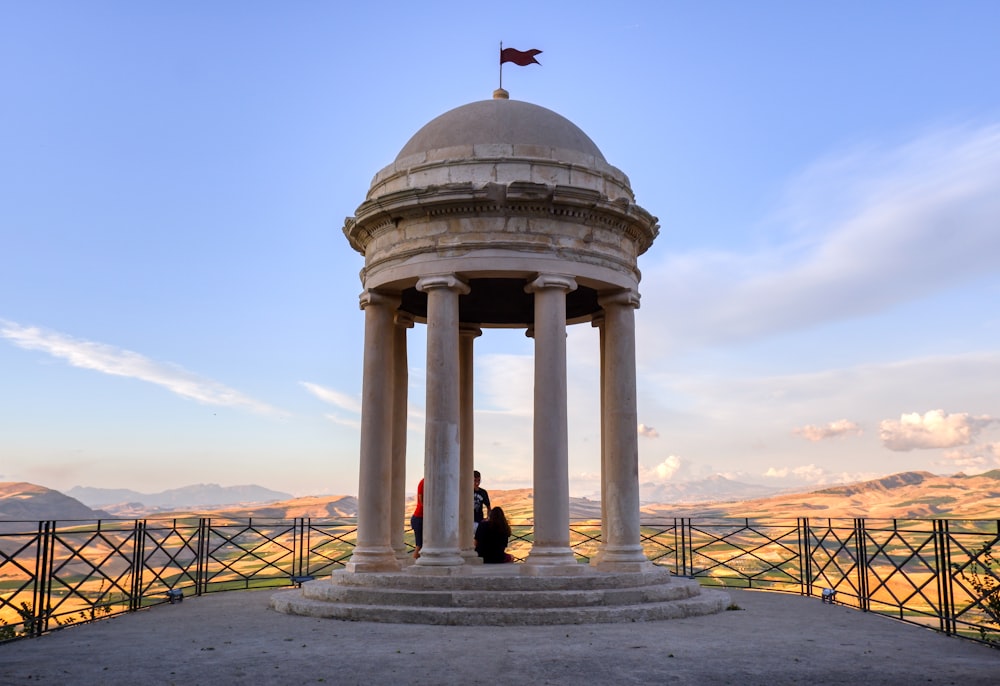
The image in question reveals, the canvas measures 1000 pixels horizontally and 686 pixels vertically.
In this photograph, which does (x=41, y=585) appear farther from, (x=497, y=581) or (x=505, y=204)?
(x=505, y=204)

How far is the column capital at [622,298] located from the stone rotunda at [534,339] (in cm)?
4

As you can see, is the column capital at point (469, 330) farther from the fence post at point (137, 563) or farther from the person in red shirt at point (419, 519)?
the fence post at point (137, 563)

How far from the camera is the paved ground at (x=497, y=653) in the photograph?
457 inches

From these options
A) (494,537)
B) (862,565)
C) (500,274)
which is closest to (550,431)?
(500,274)

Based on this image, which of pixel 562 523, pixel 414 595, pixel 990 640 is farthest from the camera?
pixel 562 523

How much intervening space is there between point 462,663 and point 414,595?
5.61 metres

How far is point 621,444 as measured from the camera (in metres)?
21.2

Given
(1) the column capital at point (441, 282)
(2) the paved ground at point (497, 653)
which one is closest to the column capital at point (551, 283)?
(1) the column capital at point (441, 282)

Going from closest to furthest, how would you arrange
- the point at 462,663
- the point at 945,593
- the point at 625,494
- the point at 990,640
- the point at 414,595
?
the point at 462,663
the point at 990,640
the point at 945,593
the point at 414,595
the point at 625,494

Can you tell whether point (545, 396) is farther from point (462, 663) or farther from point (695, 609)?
point (462, 663)

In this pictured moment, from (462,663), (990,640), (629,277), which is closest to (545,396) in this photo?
(629,277)

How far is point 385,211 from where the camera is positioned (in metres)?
21.1

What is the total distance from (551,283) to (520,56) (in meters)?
8.35

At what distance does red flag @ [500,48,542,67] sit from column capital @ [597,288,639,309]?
25.5 feet
